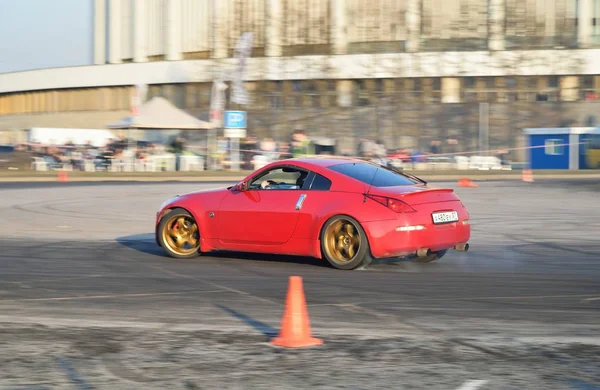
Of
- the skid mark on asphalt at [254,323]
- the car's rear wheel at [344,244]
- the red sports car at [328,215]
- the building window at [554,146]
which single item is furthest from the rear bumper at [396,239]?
the building window at [554,146]

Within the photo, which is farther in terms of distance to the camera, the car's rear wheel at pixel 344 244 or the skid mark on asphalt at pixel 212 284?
the car's rear wheel at pixel 344 244

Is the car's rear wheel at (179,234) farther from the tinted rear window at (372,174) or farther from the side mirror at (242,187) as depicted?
the tinted rear window at (372,174)

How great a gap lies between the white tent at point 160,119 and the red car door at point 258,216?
2606 centimetres

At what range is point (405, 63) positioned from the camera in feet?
173

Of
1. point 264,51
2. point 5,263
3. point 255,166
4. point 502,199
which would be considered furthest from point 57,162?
point 5,263

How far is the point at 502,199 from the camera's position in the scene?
21906 mm

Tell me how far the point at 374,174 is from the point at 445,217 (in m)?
0.97

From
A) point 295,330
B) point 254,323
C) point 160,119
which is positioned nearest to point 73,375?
point 295,330

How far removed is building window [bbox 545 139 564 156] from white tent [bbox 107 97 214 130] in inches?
554

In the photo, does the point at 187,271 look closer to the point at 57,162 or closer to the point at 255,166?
the point at 255,166

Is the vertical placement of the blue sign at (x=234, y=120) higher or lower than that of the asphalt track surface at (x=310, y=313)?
higher

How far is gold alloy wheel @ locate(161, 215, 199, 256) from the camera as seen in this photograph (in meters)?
12.1

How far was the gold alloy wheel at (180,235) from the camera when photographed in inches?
475

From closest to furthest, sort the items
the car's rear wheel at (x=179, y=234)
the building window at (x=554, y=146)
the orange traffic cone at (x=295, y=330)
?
the orange traffic cone at (x=295, y=330) < the car's rear wheel at (x=179, y=234) < the building window at (x=554, y=146)
